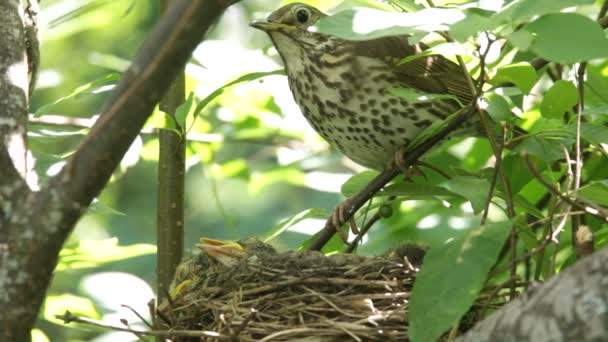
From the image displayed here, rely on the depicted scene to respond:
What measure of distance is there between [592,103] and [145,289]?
5.69 ft

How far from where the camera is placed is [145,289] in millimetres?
3834

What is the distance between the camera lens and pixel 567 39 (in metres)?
1.83

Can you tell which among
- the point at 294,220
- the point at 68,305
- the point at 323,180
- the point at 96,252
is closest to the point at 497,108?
the point at 294,220

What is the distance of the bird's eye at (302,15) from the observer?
3.56 meters

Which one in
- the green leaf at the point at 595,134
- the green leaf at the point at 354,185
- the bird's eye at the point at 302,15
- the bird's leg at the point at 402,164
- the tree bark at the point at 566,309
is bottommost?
the green leaf at the point at 354,185

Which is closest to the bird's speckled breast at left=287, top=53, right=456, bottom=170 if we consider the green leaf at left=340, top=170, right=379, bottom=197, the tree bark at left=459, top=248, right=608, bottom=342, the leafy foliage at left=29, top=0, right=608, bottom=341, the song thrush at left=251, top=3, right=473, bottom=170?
the song thrush at left=251, top=3, right=473, bottom=170

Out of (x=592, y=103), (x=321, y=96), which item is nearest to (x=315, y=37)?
(x=321, y=96)

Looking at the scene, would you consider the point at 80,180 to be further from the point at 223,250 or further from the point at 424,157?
the point at 424,157

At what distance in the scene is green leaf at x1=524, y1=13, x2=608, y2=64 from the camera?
180 centimetres

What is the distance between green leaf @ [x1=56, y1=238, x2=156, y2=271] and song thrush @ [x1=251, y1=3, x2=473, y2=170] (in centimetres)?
76

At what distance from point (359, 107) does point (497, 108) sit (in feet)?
3.20

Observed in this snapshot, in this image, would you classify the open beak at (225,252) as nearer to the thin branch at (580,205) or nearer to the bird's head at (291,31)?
the bird's head at (291,31)

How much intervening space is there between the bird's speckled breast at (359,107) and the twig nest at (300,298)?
1.80ft

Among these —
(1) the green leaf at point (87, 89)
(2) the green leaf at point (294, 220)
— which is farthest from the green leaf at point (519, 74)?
(1) the green leaf at point (87, 89)
